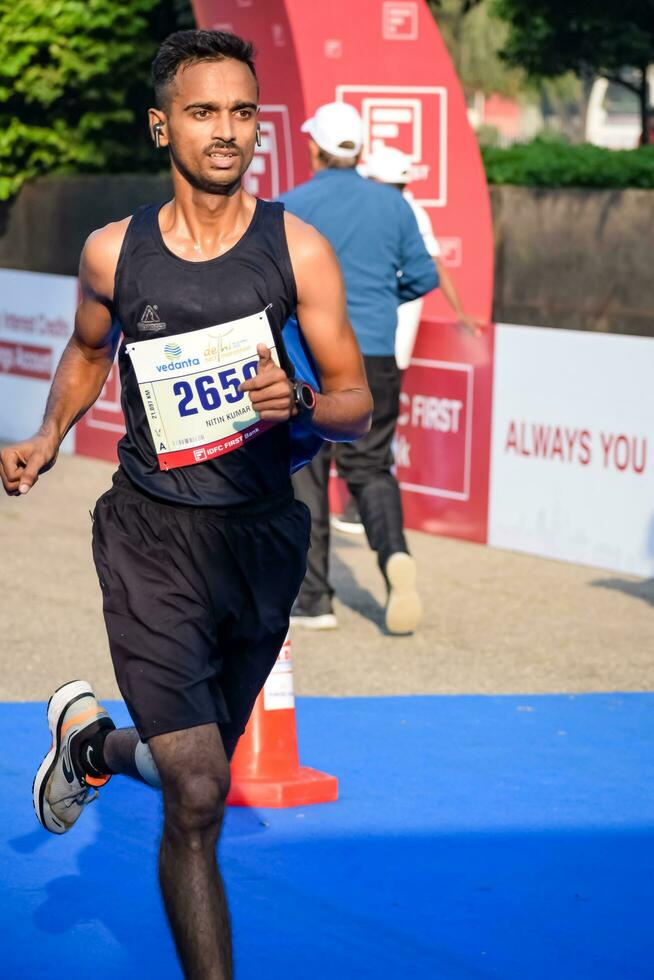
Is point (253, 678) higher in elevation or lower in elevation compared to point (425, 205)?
higher

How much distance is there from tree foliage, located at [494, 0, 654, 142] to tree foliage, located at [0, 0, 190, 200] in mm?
3583

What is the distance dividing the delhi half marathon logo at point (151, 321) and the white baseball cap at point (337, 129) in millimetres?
4127

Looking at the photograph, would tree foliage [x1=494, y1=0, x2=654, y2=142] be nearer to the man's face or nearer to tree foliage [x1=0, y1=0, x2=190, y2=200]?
tree foliage [x1=0, y1=0, x2=190, y2=200]

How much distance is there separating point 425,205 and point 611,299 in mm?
1903

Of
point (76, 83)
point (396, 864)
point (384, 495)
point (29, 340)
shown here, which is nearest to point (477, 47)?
point (76, 83)

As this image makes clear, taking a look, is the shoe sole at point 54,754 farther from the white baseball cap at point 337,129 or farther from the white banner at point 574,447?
the white banner at point 574,447

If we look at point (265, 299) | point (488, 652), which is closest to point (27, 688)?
point (488, 652)

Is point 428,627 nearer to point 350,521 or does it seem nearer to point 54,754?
point 350,521

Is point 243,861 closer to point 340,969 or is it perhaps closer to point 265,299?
point 340,969

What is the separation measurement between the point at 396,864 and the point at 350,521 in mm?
5885

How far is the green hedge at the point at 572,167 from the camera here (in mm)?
14039

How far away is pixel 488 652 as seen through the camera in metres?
7.97

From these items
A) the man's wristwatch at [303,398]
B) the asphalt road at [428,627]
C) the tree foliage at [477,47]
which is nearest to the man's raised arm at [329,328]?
the man's wristwatch at [303,398]

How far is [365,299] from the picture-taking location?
834 cm
